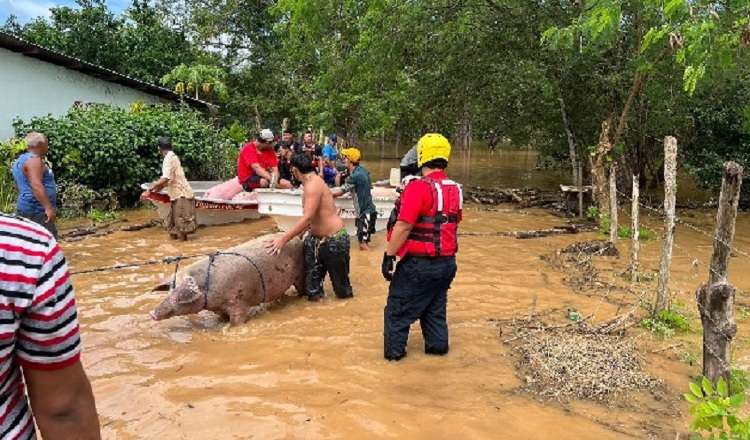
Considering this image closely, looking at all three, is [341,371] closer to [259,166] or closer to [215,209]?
[259,166]

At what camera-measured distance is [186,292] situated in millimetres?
5301

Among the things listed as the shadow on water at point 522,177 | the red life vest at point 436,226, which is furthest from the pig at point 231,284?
the shadow on water at point 522,177

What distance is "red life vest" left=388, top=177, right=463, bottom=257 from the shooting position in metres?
4.68

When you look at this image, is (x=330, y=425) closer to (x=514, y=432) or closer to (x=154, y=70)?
(x=514, y=432)

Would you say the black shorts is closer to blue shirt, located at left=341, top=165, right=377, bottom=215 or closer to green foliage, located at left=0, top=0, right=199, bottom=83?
blue shirt, located at left=341, top=165, right=377, bottom=215

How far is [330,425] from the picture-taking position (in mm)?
3844

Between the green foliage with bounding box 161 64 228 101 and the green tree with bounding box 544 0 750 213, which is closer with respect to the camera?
the green tree with bounding box 544 0 750 213

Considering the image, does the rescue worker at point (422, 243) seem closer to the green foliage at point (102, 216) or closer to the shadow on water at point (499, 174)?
the green foliage at point (102, 216)

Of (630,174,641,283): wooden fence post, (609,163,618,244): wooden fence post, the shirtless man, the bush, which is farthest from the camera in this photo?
the bush

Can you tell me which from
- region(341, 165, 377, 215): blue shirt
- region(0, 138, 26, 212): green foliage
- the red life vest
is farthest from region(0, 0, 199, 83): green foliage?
the red life vest

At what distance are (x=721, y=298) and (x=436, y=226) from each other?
209 centimetres

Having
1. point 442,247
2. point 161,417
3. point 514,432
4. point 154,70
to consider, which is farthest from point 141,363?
point 154,70

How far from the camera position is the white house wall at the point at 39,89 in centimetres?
1295

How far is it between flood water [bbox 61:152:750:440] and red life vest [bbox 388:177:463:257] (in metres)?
1.00
